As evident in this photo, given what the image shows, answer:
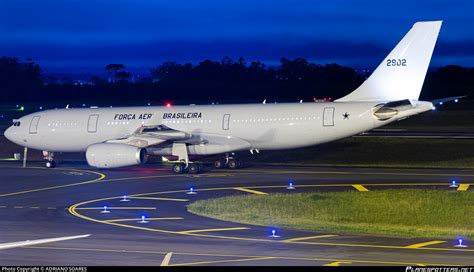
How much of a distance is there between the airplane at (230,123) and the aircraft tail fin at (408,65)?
5 centimetres

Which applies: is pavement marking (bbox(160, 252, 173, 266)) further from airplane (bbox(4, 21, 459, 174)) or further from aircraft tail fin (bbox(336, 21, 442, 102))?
aircraft tail fin (bbox(336, 21, 442, 102))

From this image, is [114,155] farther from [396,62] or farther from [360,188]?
[396,62]

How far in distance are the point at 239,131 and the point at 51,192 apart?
39.2ft

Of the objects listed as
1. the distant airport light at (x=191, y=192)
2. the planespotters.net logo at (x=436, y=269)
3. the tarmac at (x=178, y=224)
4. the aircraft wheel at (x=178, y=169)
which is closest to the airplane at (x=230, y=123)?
the aircraft wheel at (x=178, y=169)

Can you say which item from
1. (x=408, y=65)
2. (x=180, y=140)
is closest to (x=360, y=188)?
(x=408, y=65)

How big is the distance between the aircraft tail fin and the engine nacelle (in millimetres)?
11463

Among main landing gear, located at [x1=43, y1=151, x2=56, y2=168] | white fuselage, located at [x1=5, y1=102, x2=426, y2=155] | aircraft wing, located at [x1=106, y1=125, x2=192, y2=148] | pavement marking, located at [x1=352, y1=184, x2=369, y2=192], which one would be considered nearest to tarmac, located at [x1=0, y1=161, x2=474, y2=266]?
pavement marking, located at [x1=352, y1=184, x2=369, y2=192]

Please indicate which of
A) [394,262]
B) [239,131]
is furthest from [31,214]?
[239,131]

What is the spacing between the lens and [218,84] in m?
134

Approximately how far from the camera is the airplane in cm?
4125

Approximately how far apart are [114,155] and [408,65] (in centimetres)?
1420

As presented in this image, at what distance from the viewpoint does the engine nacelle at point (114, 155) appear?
4209 cm

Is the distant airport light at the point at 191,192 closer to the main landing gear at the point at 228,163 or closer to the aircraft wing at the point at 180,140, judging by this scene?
the aircraft wing at the point at 180,140

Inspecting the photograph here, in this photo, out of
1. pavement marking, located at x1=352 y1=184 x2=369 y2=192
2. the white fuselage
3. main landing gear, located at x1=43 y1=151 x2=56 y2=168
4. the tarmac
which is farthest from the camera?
main landing gear, located at x1=43 y1=151 x2=56 y2=168
